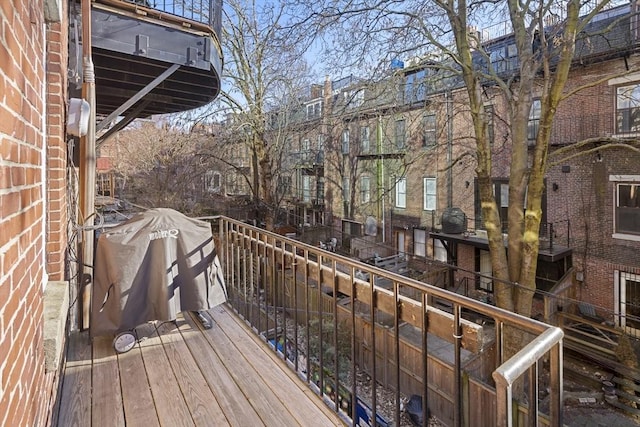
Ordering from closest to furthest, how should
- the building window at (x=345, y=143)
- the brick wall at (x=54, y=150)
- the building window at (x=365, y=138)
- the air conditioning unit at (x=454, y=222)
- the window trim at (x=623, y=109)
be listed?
the brick wall at (x=54, y=150), the window trim at (x=623, y=109), the air conditioning unit at (x=454, y=222), the building window at (x=365, y=138), the building window at (x=345, y=143)

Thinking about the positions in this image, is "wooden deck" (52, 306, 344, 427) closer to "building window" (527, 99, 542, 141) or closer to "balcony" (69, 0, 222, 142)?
"balcony" (69, 0, 222, 142)

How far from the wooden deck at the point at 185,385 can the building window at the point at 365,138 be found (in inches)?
596

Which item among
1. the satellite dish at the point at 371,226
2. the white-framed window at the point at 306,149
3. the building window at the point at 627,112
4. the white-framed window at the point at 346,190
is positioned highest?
the white-framed window at the point at 306,149

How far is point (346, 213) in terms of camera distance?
61.1 ft

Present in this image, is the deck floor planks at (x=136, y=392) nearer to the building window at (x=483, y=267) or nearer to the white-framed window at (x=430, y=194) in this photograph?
the building window at (x=483, y=267)

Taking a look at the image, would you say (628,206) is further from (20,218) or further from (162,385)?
(20,218)

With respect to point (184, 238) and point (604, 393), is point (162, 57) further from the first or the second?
point (604, 393)

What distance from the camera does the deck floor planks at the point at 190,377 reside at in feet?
6.75

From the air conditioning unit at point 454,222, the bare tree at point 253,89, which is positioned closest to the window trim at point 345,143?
the bare tree at point 253,89

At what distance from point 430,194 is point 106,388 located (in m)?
13.8

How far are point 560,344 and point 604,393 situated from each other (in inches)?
349

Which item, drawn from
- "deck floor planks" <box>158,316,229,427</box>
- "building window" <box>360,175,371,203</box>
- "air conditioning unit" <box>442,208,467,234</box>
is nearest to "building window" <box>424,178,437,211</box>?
"air conditioning unit" <box>442,208,467,234</box>

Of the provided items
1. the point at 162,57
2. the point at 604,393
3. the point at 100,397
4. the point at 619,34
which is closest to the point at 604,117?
the point at 619,34

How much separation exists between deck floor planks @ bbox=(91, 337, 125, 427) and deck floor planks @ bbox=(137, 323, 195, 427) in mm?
180
